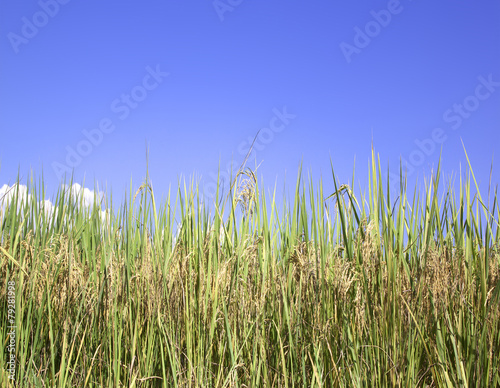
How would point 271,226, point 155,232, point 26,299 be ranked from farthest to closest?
point 271,226 → point 26,299 → point 155,232

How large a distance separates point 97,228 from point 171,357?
2052 mm

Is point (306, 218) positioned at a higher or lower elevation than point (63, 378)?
higher

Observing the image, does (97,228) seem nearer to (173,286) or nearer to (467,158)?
(173,286)

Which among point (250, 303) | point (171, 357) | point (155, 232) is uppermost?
point (155, 232)

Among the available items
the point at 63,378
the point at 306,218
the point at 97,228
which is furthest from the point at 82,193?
the point at 306,218

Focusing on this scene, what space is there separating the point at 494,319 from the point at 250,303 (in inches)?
59.2

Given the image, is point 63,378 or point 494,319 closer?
point 494,319

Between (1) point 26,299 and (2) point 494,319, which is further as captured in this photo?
(1) point 26,299

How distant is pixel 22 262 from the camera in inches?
125

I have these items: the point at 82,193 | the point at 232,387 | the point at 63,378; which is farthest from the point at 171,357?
the point at 82,193

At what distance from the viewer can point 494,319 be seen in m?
2.48

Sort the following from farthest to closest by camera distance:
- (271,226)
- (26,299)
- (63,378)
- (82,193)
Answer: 1. (82,193)
2. (271,226)
3. (26,299)
4. (63,378)

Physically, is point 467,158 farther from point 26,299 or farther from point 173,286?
point 26,299

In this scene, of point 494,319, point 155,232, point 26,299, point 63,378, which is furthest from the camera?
point 26,299
